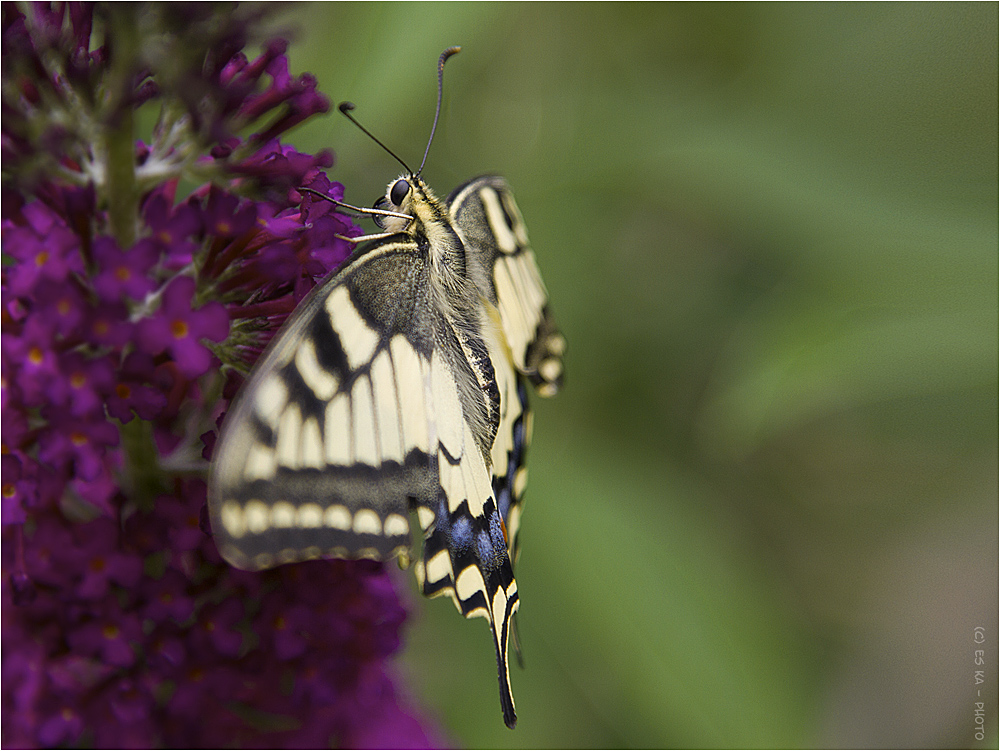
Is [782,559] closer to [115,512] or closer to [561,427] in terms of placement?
[561,427]

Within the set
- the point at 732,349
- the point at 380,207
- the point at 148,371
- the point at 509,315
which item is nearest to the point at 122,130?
the point at 148,371

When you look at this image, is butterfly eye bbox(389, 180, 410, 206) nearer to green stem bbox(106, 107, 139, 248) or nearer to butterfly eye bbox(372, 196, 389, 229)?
butterfly eye bbox(372, 196, 389, 229)

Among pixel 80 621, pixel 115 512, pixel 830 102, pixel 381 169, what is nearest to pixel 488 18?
pixel 381 169

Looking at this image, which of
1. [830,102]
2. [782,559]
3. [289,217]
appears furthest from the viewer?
[782,559]

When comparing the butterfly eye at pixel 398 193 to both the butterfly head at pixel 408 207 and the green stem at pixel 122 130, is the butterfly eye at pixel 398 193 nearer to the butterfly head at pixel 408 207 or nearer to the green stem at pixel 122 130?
the butterfly head at pixel 408 207

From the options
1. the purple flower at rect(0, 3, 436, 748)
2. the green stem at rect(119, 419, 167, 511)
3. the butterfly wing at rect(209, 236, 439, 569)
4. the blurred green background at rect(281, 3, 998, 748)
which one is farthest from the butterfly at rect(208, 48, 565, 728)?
the blurred green background at rect(281, 3, 998, 748)

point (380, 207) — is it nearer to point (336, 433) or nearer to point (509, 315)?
point (509, 315)

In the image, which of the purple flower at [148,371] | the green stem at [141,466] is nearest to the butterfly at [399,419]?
the purple flower at [148,371]

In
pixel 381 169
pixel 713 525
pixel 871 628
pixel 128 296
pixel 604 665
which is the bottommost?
pixel 871 628
